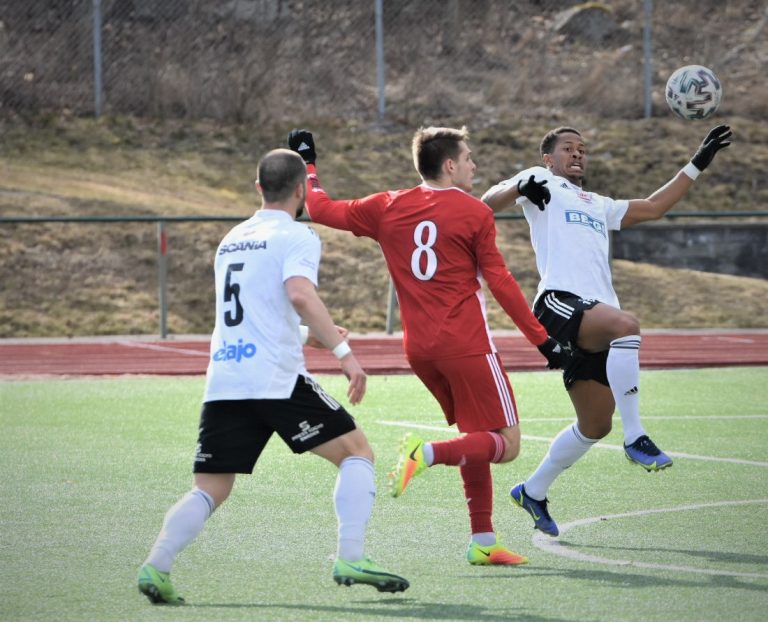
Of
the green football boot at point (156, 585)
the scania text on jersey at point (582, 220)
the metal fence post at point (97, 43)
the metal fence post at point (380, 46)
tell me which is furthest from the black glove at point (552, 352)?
the metal fence post at point (97, 43)

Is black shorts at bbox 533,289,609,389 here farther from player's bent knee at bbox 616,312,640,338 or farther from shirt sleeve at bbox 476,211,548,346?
shirt sleeve at bbox 476,211,548,346

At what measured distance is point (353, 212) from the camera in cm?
673

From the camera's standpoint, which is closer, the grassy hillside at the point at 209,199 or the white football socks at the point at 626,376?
the white football socks at the point at 626,376

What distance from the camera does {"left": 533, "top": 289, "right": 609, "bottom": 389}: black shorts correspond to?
24.6 ft

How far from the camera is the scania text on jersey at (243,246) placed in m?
5.70

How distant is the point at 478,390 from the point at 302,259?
1206 millimetres

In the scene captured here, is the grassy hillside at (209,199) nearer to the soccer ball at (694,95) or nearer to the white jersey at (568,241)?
the soccer ball at (694,95)

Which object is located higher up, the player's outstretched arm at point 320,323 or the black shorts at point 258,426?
the player's outstretched arm at point 320,323

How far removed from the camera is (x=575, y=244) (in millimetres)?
7613

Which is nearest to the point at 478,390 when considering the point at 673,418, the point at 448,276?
the point at 448,276

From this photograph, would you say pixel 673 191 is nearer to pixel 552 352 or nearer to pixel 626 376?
pixel 626 376

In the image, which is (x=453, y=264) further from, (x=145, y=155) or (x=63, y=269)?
(x=145, y=155)

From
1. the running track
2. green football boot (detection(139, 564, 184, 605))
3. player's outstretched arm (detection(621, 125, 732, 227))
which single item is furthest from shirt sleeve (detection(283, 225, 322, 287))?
the running track

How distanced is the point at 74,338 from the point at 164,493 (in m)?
12.3
